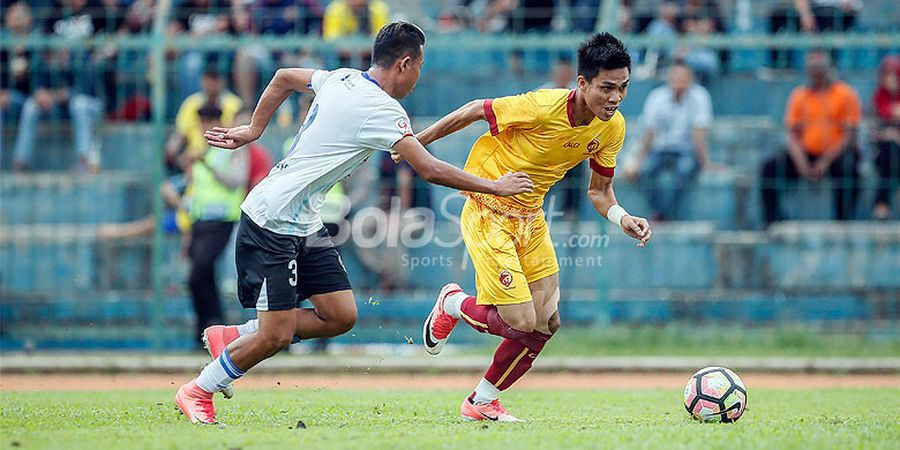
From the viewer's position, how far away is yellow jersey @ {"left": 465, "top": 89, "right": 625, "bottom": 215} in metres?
8.73

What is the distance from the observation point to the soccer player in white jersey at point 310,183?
777 cm

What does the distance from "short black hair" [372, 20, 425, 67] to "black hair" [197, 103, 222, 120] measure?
630cm

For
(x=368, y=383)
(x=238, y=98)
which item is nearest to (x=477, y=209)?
(x=368, y=383)

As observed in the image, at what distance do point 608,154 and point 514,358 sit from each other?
151 centimetres

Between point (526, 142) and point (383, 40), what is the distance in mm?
1363

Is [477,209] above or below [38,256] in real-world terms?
above

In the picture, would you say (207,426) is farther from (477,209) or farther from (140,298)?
(140,298)

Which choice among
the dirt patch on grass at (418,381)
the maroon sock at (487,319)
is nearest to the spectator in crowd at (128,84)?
the dirt patch on grass at (418,381)

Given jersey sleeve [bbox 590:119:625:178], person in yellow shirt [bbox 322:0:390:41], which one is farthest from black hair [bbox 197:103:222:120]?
jersey sleeve [bbox 590:119:625:178]

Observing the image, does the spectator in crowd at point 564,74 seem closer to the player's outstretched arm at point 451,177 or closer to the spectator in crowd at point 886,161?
the spectator in crowd at point 886,161

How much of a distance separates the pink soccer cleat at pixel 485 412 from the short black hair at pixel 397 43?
2.32m

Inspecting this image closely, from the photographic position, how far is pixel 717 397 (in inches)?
328

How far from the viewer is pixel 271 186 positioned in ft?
26.0

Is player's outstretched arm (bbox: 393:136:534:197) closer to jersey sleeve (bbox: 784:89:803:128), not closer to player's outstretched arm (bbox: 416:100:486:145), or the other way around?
player's outstretched arm (bbox: 416:100:486:145)
